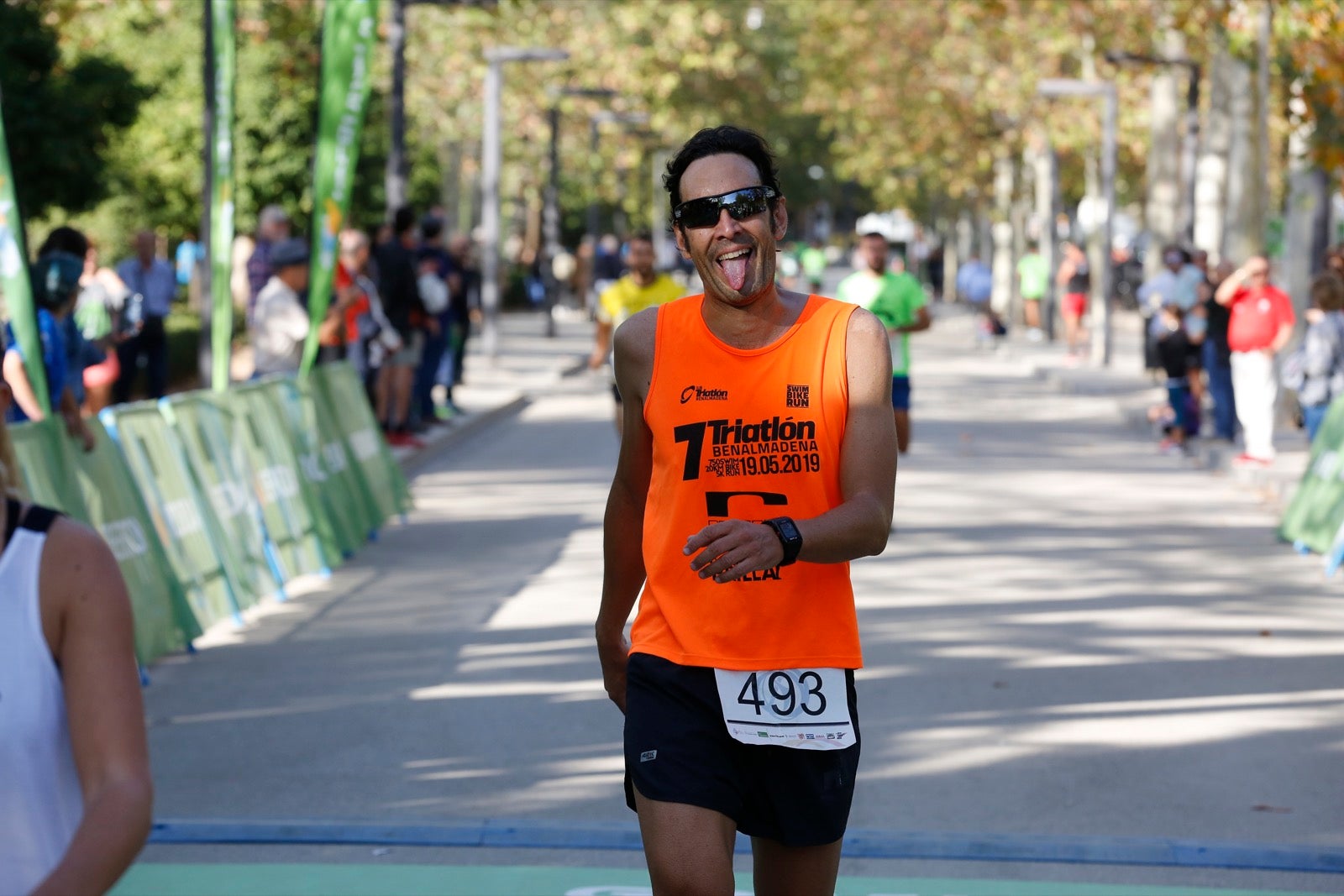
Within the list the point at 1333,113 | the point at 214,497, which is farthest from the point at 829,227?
the point at 214,497

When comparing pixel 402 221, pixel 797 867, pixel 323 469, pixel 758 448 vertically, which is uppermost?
pixel 758 448

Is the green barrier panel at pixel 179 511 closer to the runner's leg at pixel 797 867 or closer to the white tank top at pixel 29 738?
the runner's leg at pixel 797 867

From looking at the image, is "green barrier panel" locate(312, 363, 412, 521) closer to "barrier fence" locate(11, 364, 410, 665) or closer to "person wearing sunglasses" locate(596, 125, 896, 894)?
"barrier fence" locate(11, 364, 410, 665)

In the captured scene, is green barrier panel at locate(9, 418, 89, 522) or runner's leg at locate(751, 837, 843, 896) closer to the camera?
runner's leg at locate(751, 837, 843, 896)

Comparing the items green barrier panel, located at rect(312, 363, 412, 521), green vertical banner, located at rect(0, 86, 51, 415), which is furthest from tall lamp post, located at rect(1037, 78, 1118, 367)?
green vertical banner, located at rect(0, 86, 51, 415)

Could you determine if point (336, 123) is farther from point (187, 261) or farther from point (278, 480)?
point (187, 261)

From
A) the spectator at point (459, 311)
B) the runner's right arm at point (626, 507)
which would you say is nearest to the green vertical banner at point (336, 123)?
the spectator at point (459, 311)

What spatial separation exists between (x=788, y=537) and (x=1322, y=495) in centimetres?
1032

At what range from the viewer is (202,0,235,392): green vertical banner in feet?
39.9

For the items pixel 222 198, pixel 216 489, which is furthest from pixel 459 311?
pixel 216 489

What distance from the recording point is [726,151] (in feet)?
13.0

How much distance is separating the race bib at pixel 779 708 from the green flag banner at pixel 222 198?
854 cm

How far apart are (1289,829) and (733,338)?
355cm

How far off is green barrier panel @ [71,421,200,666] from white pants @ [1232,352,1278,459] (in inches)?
428
